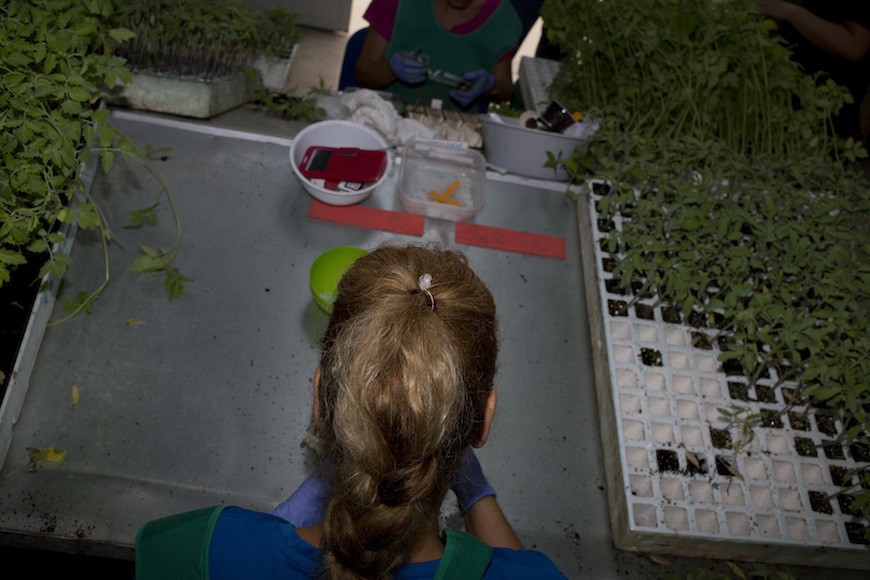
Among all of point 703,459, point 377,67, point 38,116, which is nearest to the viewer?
point 38,116

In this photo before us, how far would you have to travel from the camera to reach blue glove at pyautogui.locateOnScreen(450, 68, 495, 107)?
7.98ft

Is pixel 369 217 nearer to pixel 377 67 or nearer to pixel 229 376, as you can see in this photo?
pixel 229 376

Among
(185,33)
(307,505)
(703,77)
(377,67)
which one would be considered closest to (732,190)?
(703,77)

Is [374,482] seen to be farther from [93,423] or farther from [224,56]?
[224,56]

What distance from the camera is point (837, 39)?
7.98 feet

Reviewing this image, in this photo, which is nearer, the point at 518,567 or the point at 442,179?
the point at 518,567

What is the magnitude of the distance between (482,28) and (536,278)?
1.43 meters

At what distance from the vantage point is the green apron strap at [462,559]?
0.81 m

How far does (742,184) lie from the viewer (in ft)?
5.12

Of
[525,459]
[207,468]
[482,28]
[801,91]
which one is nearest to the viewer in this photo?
[207,468]

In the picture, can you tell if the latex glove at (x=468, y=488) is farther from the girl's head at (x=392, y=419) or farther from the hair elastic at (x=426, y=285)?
the hair elastic at (x=426, y=285)

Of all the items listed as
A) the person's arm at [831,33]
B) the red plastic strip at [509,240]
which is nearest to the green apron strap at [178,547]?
the red plastic strip at [509,240]

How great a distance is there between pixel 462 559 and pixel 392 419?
0.27m

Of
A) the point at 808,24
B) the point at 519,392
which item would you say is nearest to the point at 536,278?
the point at 519,392
